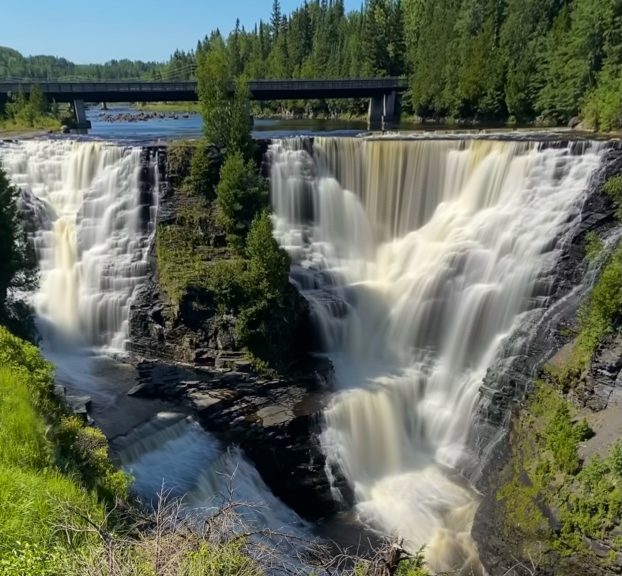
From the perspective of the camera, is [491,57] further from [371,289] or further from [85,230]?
[85,230]

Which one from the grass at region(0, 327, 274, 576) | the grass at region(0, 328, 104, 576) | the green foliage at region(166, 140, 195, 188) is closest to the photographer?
the grass at region(0, 327, 274, 576)

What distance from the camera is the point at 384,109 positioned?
74.1 m

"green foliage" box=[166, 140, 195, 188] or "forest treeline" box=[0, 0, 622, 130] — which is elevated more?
"forest treeline" box=[0, 0, 622, 130]

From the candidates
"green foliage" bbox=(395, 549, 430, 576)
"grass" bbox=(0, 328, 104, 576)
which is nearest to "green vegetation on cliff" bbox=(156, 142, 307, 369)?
"grass" bbox=(0, 328, 104, 576)

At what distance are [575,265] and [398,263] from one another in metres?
8.84

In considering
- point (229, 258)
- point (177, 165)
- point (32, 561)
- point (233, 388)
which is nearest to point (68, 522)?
point (32, 561)

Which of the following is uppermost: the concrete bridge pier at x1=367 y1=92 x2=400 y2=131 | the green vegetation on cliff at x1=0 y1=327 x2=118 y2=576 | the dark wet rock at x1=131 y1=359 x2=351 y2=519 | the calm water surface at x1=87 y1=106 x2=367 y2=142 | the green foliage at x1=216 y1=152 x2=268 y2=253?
the concrete bridge pier at x1=367 y1=92 x2=400 y2=131

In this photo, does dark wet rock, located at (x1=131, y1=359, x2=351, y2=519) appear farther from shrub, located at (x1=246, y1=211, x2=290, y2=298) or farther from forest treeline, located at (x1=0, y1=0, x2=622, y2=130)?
forest treeline, located at (x1=0, y1=0, x2=622, y2=130)

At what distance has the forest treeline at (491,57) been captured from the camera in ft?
145

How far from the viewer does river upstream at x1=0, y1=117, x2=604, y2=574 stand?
18578 mm

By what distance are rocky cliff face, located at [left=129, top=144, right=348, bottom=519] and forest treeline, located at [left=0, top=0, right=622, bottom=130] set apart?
17.7 m

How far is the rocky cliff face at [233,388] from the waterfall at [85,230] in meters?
1.55

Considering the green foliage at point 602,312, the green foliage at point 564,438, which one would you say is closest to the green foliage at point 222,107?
the green foliage at point 602,312

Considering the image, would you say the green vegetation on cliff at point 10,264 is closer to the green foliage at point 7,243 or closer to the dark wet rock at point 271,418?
the green foliage at point 7,243
